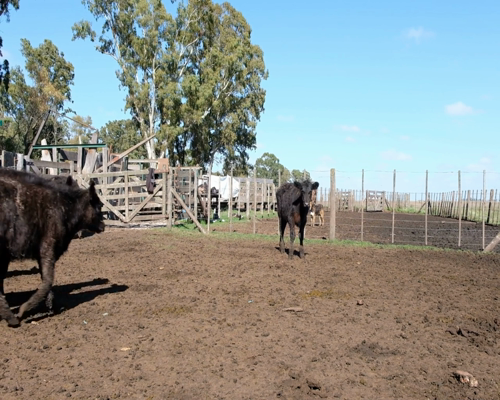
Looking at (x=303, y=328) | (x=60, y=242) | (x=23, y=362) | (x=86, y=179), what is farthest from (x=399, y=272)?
(x=86, y=179)

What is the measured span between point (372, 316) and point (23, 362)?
476 centimetres

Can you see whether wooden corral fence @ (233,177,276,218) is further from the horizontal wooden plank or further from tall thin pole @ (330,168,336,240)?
the horizontal wooden plank

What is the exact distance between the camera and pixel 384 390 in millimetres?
4816

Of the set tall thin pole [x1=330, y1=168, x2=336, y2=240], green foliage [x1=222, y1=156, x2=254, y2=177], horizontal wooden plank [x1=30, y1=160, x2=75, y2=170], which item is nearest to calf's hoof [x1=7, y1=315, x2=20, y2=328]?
horizontal wooden plank [x1=30, y1=160, x2=75, y2=170]

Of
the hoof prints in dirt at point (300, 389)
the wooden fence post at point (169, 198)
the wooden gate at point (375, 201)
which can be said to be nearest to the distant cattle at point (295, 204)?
the wooden fence post at point (169, 198)

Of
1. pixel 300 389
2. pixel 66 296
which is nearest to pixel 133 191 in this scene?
pixel 66 296

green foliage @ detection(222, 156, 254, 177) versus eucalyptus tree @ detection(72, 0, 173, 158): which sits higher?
eucalyptus tree @ detection(72, 0, 173, 158)

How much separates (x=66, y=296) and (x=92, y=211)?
152 cm

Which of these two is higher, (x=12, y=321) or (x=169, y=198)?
(x=169, y=198)

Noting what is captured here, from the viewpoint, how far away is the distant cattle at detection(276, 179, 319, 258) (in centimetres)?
1323

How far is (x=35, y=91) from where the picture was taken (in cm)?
4806

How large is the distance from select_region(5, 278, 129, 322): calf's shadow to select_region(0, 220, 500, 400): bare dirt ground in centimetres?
4

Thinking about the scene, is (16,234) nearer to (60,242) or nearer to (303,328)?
(60,242)

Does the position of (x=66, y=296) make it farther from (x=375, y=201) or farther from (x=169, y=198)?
(x=375, y=201)
